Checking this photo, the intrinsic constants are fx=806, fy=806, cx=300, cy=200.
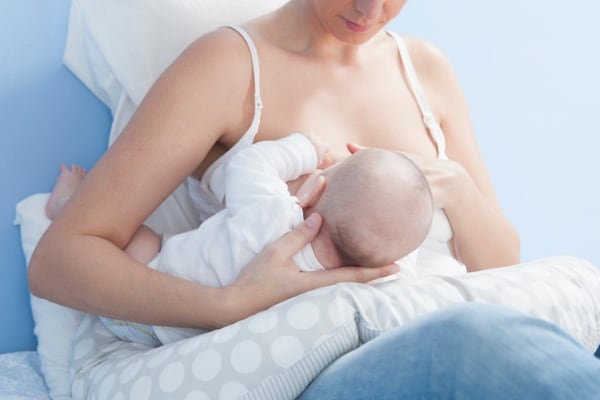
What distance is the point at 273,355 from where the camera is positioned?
1.07 metres

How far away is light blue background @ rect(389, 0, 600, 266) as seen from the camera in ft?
7.58

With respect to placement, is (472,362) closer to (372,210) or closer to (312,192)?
(372,210)

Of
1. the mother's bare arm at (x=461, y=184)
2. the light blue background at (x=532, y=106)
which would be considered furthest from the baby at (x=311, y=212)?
the light blue background at (x=532, y=106)

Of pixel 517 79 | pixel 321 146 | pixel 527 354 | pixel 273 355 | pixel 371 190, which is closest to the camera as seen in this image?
pixel 527 354

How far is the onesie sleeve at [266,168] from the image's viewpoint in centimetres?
127

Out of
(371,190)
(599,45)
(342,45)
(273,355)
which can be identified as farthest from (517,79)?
(273,355)

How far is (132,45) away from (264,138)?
379mm

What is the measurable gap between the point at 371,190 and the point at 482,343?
14.7 inches

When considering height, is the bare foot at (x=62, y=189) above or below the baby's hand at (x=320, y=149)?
below

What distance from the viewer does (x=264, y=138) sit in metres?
1.46

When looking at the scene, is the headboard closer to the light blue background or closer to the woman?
the woman

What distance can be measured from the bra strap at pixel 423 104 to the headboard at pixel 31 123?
64 centimetres

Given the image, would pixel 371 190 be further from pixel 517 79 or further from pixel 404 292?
pixel 517 79

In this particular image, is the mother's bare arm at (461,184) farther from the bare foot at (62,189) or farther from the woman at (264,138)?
the bare foot at (62,189)
